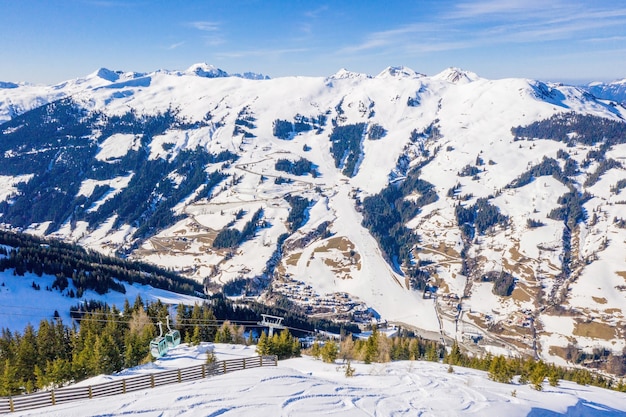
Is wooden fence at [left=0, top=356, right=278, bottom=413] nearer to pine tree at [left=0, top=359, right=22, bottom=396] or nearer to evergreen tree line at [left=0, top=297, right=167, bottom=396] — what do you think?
evergreen tree line at [left=0, top=297, right=167, bottom=396]

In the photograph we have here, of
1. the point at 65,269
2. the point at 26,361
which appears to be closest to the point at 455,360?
the point at 26,361

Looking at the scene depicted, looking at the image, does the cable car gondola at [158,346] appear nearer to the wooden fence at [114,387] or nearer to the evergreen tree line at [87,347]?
the evergreen tree line at [87,347]

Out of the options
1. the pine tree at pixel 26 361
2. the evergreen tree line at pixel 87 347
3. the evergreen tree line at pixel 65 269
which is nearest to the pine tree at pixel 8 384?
the evergreen tree line at pixel 87 347

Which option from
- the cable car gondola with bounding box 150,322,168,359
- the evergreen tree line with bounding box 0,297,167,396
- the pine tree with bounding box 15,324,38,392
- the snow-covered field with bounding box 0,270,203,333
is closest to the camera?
the cable car gondola with bounding box 150,322,168,359

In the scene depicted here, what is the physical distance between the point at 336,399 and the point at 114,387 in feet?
62.6

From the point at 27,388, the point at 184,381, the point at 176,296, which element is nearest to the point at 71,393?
the point at 184,381

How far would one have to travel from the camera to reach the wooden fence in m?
31.0

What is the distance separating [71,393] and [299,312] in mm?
142584

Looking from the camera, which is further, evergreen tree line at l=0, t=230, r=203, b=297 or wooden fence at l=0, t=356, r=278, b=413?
evergreen tree line at l=0, t=230, r=203, b=297

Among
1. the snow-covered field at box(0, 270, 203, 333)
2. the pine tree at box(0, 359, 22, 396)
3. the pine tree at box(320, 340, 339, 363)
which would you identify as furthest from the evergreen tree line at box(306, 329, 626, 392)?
the snow-covered field at box(0, 270, 203, 333)

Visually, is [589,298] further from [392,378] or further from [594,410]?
[392,378]

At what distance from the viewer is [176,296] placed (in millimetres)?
135500

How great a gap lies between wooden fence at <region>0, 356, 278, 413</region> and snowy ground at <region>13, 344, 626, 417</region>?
2237mm

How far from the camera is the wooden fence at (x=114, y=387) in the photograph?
30984 millimetres
